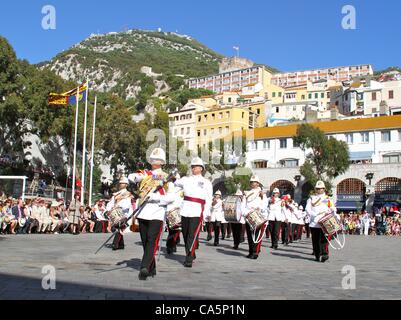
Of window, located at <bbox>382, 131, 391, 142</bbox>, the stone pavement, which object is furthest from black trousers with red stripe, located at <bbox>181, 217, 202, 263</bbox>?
window, located at <bbox>382, 131, 391, 142</bbox>

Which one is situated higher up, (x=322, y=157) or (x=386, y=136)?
(x=386, y=136)

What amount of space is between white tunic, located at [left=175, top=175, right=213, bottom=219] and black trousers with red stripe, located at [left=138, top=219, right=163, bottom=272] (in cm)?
186

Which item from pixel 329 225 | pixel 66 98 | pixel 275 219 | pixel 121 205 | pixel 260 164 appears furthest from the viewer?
pixel 260 164

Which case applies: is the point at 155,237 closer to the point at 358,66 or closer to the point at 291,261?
the point at 291,261

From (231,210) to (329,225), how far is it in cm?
334

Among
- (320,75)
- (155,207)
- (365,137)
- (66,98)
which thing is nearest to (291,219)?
(155,207)

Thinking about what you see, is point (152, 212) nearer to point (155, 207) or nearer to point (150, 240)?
point (155, 207)

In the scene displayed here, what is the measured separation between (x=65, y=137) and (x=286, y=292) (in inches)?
1793

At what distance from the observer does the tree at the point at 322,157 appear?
5566cm

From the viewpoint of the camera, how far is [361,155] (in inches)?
2466

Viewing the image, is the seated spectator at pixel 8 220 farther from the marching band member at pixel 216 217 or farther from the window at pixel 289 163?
the window at pixel 289 163

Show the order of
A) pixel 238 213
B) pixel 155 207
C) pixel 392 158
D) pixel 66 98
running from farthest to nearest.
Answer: pixel 392 158 → pixel 66 98 → pixel 238 213 → pixel 155 207

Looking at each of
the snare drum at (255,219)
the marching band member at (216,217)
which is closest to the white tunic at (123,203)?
the snare drum at (255,219)

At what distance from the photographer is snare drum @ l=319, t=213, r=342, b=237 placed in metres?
12.7
